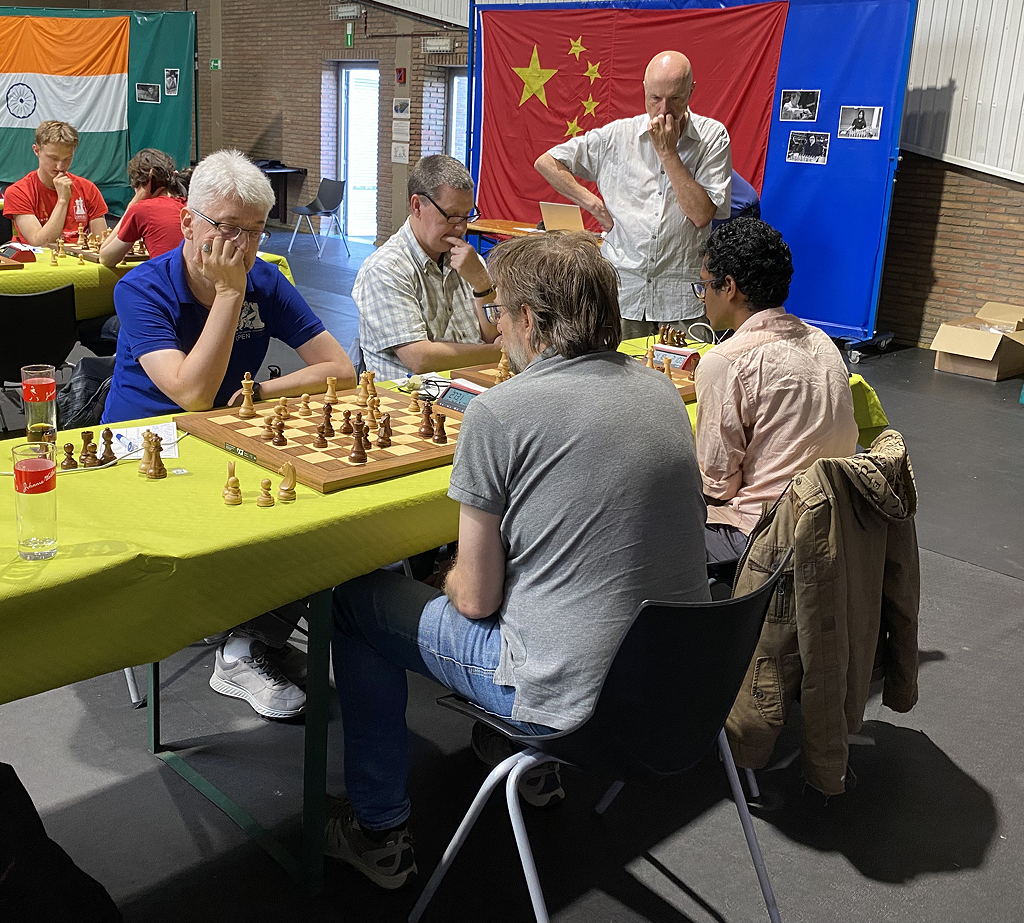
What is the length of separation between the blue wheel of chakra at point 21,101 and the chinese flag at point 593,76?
21.8ft

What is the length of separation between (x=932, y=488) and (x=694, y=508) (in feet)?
11.3

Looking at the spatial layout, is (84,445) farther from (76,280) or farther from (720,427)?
(76,280)

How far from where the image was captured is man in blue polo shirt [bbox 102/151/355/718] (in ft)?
7.88

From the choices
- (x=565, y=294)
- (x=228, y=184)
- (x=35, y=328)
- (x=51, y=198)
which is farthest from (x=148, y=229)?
(x=565, y=294)

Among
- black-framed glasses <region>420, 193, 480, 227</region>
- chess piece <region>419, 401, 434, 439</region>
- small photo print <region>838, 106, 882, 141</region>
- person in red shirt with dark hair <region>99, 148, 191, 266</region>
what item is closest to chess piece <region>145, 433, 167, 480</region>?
chess piece <region>419, 401, 434, 439</region>

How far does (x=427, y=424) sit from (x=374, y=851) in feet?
2.95

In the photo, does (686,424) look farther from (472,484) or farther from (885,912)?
(885,912)

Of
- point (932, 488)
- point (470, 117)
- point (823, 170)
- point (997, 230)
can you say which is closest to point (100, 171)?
point (470, 117)

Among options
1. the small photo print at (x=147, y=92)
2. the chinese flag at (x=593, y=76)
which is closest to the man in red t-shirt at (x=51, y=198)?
the chinese flag at (x=593, y=76)

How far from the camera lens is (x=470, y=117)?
403 inches

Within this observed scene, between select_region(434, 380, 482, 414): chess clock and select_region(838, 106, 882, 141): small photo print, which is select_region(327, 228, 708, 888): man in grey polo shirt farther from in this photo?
select_region(838, 106, 882, 141): small photo print

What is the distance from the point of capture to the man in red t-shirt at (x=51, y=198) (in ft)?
17.9

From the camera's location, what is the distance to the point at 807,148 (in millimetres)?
7637

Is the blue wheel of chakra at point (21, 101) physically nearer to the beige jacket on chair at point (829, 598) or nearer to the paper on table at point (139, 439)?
the paper on table at point (139, 439)
